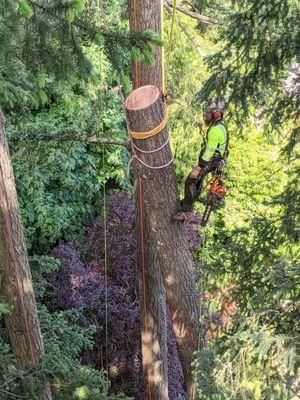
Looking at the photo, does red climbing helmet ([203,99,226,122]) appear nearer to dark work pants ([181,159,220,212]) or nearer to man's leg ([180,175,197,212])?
dark work pants ([181,159,220,212])

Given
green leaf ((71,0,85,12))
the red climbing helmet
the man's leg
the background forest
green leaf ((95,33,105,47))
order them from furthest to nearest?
1. the man's leg
2. the red climbing helmet
3. green leaf ((95,33,105,47))
4. green leaf ((71,0,85,12))
5. the background forest

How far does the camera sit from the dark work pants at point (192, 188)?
545 cm

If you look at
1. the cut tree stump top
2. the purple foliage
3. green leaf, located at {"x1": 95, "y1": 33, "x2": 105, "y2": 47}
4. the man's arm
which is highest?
green leaf, located at {"x1": 95, "y1": 33, "x2": 105, "y2": 47}

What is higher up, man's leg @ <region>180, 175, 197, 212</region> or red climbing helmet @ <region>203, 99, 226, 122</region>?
red climbing helmet @ <region>203, 99, 226, 122</region>

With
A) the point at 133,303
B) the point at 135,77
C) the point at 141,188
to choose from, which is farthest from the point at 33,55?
the point at 133,303

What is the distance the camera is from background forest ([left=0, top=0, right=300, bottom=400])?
3.73m

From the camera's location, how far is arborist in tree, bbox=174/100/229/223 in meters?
5.27

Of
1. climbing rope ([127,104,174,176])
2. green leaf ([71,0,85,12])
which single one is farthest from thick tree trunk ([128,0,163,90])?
green leaf ([71,0,85,12])

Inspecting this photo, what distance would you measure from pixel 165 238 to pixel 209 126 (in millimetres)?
1221

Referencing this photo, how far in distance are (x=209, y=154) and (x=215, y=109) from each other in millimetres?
452

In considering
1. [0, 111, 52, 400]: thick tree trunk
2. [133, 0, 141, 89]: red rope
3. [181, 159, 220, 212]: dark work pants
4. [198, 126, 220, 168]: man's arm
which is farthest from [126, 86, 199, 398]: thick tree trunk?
[0, 111, 52, 400]: thick tree trunk

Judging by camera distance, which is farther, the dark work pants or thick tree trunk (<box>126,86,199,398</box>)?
the dark work pants

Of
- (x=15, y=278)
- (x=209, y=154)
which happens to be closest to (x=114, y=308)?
(x=15, y=278)

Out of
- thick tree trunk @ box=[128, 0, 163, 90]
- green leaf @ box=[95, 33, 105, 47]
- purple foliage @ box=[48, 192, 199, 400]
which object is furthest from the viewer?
purple foliage @ box=[48, 192, 199, 400]
